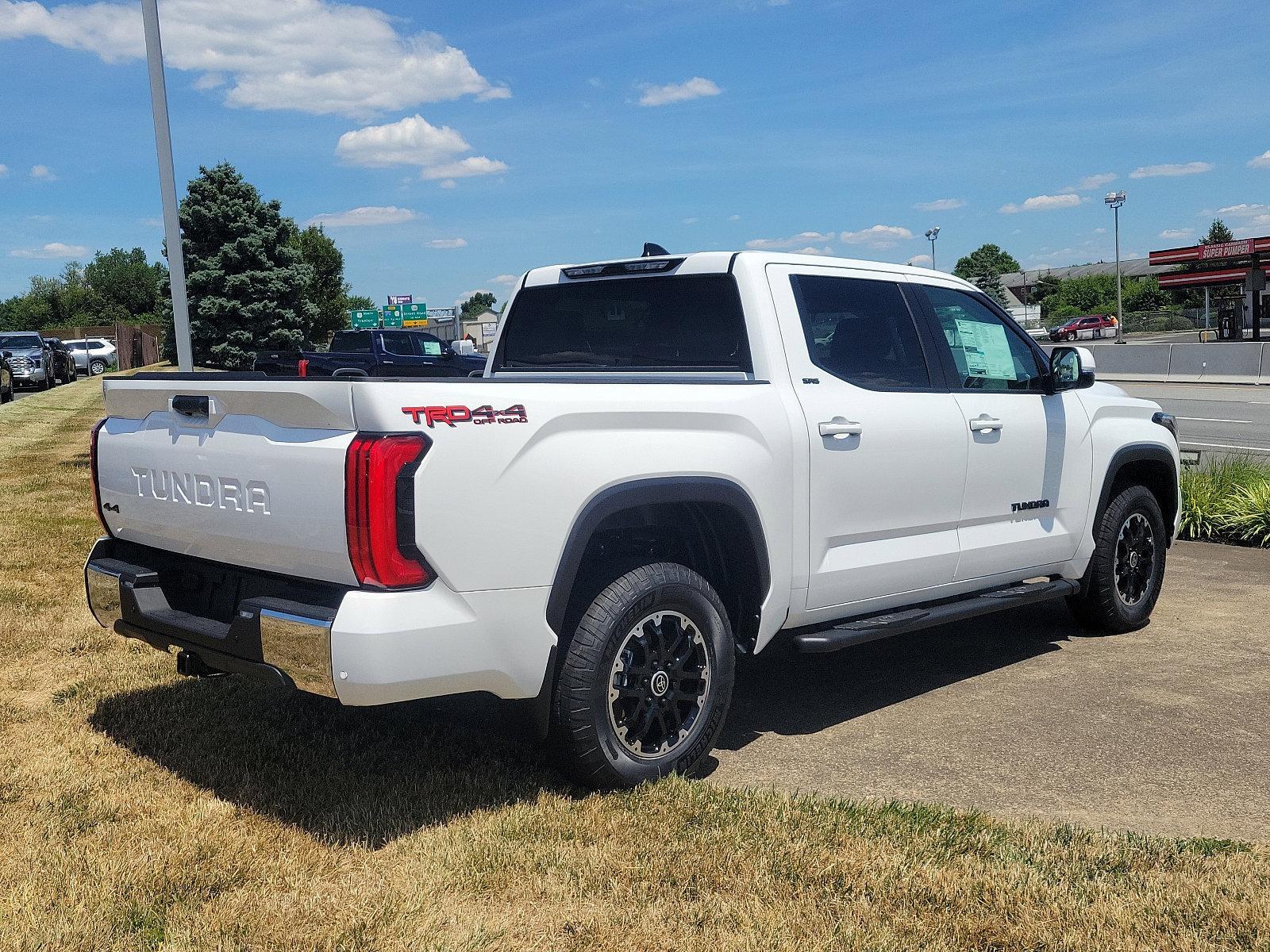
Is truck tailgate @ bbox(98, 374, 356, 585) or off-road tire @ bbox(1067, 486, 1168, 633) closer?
truck tailgate @ bbox(98, 374, 356, 585)

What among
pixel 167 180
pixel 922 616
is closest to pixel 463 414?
→ pixel 922 616

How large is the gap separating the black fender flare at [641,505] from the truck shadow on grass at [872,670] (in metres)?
1.00

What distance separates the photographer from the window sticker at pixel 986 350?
5.83 meters

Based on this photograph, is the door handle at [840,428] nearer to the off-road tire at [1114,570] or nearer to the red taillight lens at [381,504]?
the red taillight lens at [381,504]

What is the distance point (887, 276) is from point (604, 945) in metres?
3.37

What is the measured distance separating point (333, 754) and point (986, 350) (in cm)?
359

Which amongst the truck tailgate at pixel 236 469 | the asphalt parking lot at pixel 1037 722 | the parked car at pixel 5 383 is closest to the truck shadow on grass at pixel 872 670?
the asphalt parking lot at pixel 1037 722

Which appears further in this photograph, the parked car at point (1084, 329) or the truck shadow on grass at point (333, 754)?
the parked car at point (1084, 329)

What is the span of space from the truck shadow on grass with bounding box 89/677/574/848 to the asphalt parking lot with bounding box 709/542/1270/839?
3.17 feet

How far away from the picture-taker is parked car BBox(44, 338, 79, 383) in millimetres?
38625

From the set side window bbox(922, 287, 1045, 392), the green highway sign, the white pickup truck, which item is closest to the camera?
the white pickup truck

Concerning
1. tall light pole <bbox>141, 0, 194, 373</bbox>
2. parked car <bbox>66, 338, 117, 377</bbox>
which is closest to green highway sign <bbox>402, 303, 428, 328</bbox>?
parked car <bbox>66, 338, 117, 377</bbox>

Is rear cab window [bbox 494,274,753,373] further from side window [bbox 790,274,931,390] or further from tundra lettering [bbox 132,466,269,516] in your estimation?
tundra lettering [bbox 132,466,269,516]

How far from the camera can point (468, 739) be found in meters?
4.98
